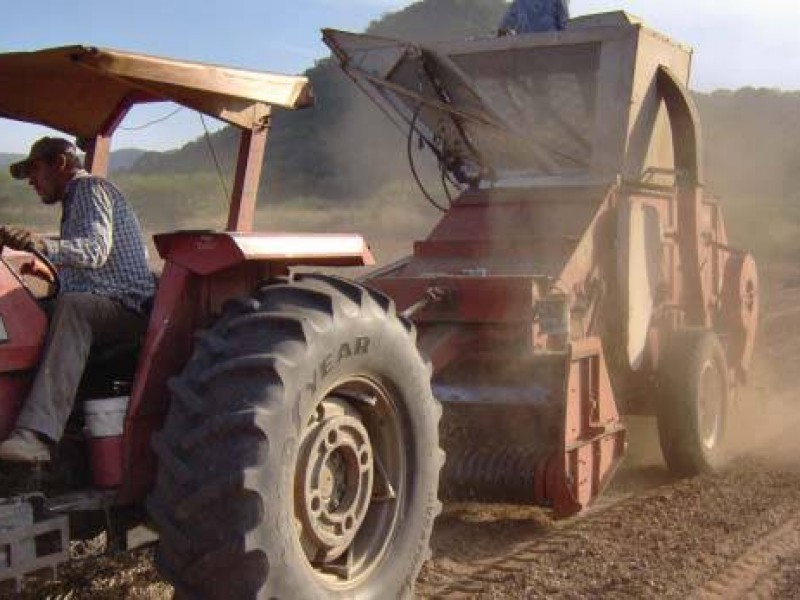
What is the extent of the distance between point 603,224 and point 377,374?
320cm

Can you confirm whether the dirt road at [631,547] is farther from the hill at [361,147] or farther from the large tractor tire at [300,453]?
the hill at [361,147]

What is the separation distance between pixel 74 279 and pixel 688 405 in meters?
4.17

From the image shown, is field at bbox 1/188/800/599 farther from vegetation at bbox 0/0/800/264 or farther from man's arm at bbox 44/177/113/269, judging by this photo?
vegetation at bbox 0/0/800/264

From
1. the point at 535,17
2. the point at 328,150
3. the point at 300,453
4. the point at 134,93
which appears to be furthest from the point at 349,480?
the point at 328,150

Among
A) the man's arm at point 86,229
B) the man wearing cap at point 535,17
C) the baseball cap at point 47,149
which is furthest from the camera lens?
the man wearing cap at point 535,17

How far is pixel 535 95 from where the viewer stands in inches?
295

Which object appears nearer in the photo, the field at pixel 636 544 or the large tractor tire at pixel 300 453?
the large tractor tire at pixel 300 453

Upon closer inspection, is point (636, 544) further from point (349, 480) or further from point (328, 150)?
point (328, 150)

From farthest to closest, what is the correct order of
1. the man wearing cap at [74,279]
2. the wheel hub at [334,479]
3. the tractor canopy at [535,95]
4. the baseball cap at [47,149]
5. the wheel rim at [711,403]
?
the wheel rim at [711,403] < the tractor canopy at [535,95] < the baseball cap at [47,149] < the wheel hub at [334,479] < the man wearing cap at [74,279]

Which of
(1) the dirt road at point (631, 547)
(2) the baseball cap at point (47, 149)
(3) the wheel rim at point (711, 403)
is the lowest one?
(1) the dirt road at point (631, 547)

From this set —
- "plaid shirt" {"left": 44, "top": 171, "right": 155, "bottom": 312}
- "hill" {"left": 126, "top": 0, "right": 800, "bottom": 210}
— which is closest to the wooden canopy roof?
"plaid shirt" {"left": 44, "top": 171, "right": 155, "bottom": 312}

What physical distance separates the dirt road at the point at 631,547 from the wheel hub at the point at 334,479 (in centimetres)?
98

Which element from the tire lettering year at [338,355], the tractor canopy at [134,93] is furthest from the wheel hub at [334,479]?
the tractor canopy at [134,93]

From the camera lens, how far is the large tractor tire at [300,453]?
322 cm
